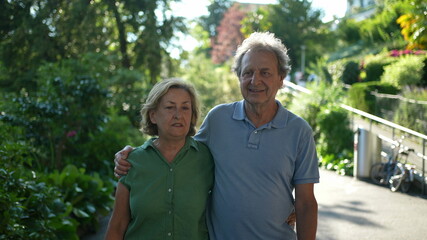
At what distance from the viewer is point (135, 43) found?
58.4 feet

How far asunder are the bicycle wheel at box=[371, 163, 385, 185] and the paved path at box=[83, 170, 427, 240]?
0.60ft

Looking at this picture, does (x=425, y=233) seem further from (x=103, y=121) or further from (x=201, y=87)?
(x=201, y=87)

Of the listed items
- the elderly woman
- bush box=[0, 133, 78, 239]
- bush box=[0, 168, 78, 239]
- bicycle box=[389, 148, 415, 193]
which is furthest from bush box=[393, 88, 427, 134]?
the elderly woman

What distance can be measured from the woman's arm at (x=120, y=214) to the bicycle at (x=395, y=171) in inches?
268

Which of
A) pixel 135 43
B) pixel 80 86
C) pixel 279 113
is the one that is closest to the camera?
pixel 279 113

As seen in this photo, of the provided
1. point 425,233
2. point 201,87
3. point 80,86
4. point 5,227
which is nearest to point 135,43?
point 201,87

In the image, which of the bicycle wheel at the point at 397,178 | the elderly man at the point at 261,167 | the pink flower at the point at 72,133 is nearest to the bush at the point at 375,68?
the bicycle wheel at the point at 397,178

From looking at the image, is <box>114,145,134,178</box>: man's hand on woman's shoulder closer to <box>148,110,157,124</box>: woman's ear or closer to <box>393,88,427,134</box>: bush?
<box>148,110,157,124</box>: woman's ear

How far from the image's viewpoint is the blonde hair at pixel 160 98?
2.64 m

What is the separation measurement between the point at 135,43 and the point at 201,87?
5.94 meters

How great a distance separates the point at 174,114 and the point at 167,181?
340 millimetres

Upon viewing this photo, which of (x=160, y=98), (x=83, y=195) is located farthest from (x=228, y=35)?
(x=160, y=98)

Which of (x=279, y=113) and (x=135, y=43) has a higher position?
(x=135, y=43)

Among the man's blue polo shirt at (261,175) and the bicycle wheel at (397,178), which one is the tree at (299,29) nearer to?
the bicycle wheel at (397,178)
